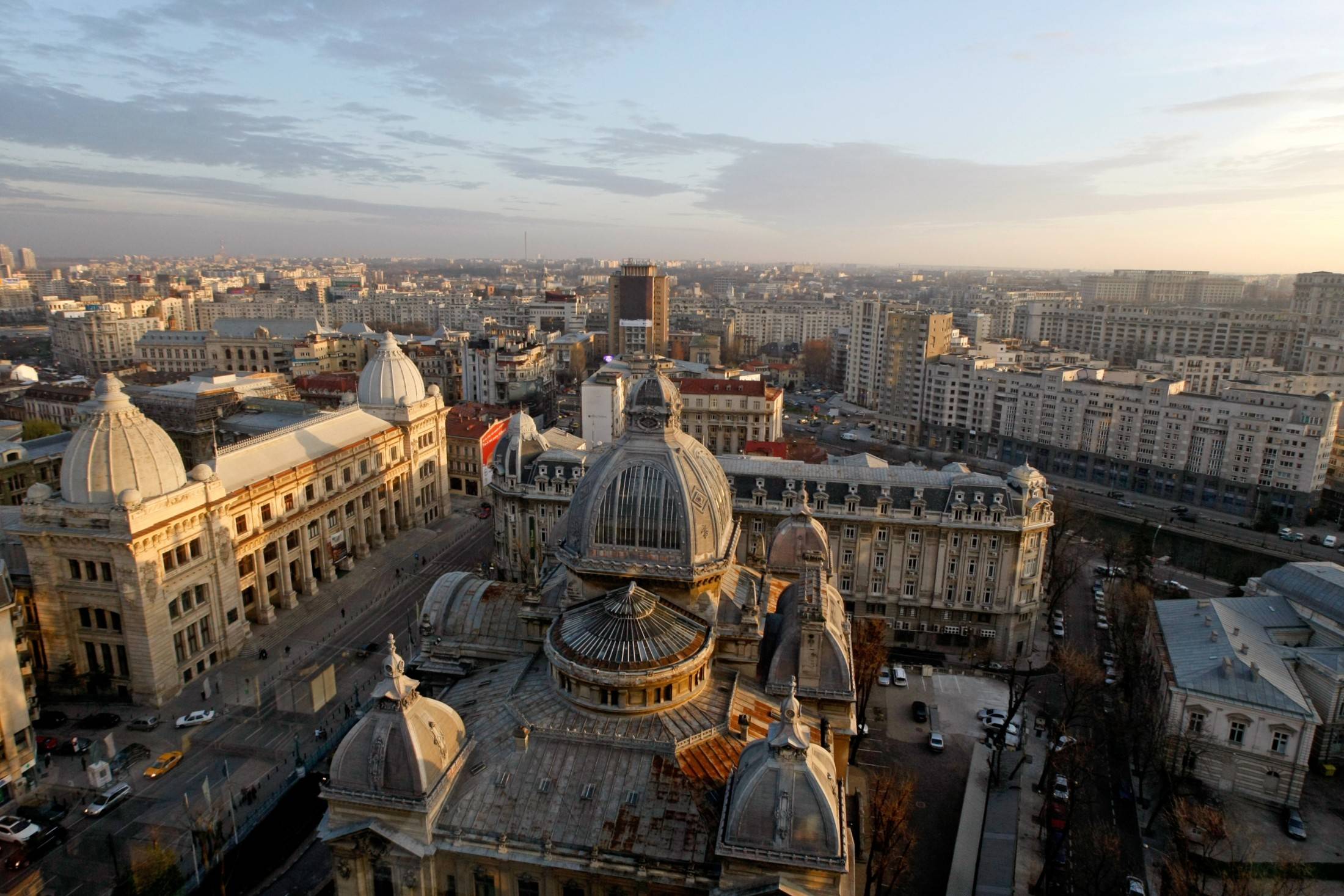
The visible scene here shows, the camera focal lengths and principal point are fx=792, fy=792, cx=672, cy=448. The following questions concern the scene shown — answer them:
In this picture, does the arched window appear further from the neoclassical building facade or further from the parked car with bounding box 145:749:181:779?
the neoclassical building facade

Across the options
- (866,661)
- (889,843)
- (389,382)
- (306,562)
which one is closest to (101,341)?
(389,382)

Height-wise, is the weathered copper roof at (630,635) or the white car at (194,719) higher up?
the weathered copper roof at (630,635)

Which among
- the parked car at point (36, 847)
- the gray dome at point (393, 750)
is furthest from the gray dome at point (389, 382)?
the gray dome at point (393, 750)

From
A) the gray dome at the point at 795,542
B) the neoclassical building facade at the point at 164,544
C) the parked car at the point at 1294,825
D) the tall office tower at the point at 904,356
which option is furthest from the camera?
the tall office tower at the point at 904,356

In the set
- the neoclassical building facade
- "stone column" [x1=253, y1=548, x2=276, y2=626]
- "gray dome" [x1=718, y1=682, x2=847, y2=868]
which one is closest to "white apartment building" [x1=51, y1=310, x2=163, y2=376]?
the neoclassical building facade

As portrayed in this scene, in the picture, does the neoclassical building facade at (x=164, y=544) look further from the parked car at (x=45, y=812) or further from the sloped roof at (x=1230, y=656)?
the sloped roof at (x=1230, y=656)

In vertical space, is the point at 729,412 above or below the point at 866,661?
above

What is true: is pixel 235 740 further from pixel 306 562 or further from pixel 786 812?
pixel 786 812
